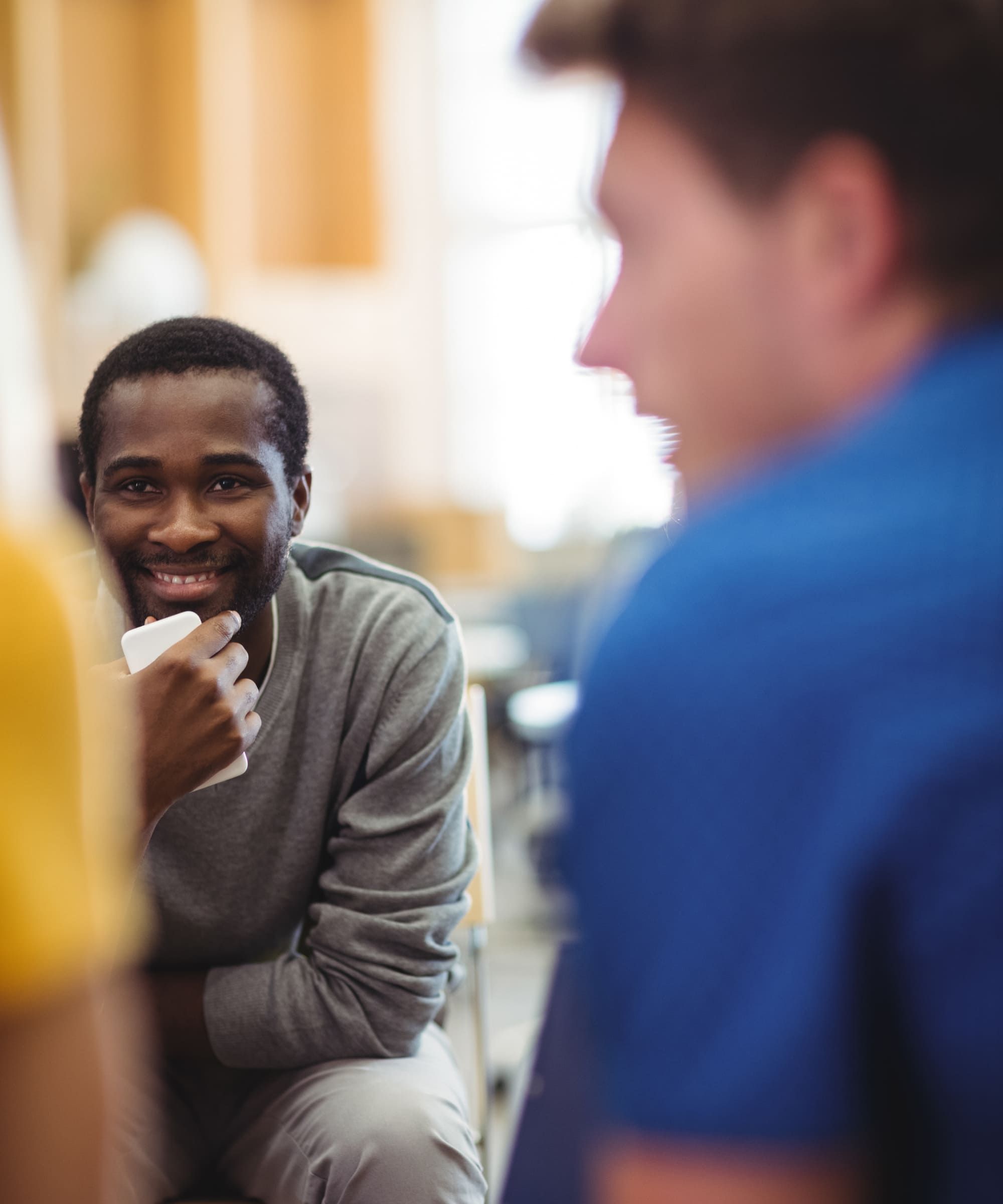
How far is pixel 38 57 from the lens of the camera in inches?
259

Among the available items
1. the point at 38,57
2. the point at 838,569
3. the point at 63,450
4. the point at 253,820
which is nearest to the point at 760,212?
the point at 838,569

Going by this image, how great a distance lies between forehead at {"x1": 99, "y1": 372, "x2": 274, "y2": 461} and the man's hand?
190 mm

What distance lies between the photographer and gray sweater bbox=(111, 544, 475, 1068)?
46.5 inches

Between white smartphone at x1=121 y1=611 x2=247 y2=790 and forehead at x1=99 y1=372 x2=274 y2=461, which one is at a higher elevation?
forehead at x1=99 y1=372 x2=274 y2=461

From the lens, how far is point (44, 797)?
1.75 feet

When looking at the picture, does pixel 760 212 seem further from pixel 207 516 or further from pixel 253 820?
pixel 253 820

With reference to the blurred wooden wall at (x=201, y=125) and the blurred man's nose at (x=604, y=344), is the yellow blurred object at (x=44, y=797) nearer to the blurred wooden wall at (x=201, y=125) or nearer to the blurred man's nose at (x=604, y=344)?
the blurred man's nose at (x=604, y=344)

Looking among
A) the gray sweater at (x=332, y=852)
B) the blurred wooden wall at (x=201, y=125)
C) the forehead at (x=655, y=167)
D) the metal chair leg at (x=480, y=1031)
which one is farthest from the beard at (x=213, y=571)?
the blurred wooden wall at (x=201, y=125)

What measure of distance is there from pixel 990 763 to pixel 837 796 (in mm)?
55

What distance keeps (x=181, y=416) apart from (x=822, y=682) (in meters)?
0.86

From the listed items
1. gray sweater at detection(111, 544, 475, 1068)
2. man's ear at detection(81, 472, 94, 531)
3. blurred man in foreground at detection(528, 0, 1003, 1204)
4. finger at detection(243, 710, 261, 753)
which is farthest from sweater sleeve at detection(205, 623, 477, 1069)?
blurred man in foreground at detection(528, 0, 1003, 1204)

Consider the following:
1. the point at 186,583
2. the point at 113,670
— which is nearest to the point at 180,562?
the point at 186,583

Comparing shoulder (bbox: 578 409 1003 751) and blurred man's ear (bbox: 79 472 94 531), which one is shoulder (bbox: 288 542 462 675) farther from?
shoulder (bbox: 578 409 1003 751)

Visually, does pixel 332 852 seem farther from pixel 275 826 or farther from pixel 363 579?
pixel 363 579
